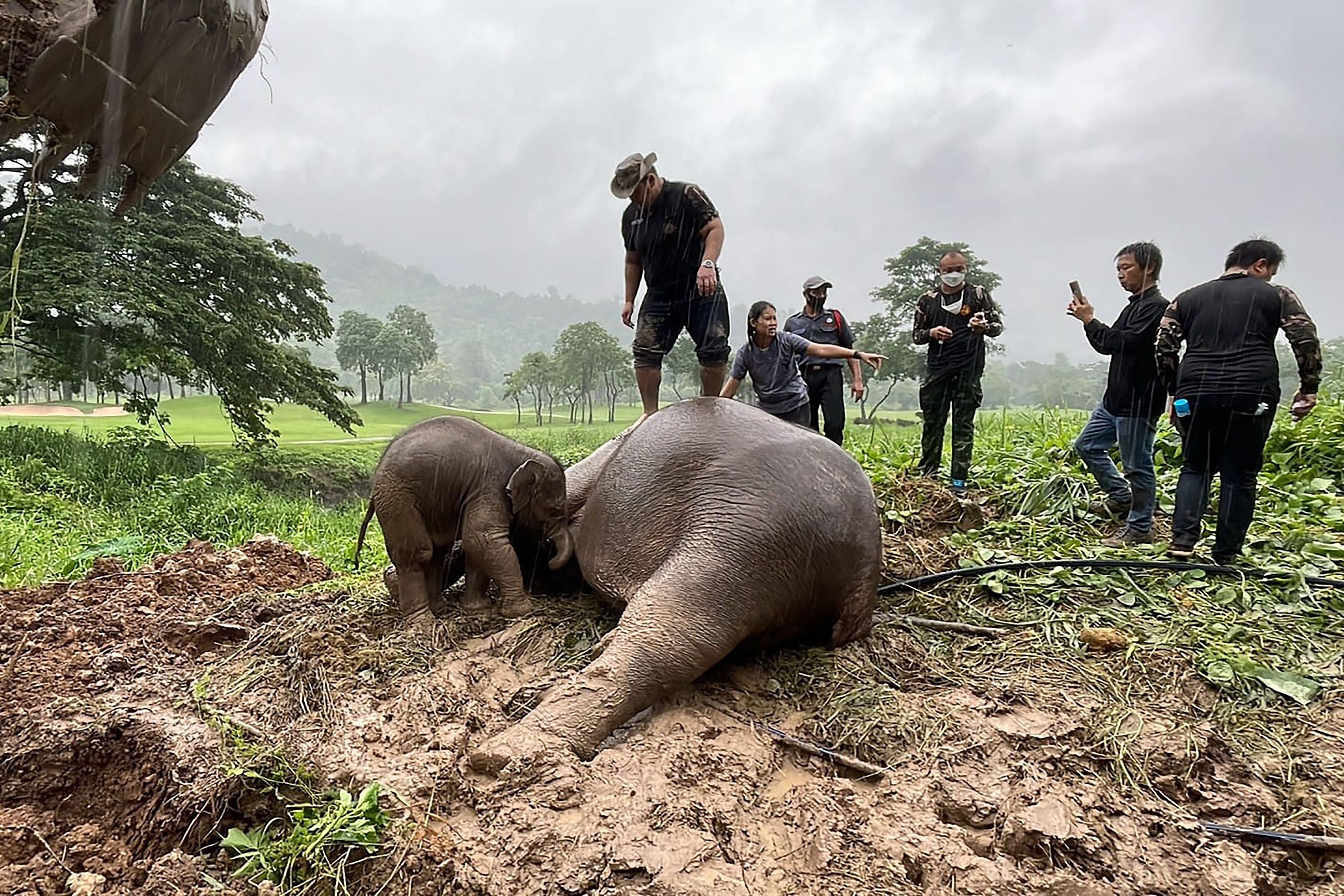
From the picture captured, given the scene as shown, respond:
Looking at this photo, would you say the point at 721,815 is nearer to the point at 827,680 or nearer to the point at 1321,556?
the point at 827,680

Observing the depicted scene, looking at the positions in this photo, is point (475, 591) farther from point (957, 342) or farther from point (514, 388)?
point (514, 388)

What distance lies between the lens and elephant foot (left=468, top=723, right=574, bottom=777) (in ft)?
6.77

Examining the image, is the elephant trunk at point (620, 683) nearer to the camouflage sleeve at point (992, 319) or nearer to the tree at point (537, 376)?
the camouflage sleeve at point (992, 319)

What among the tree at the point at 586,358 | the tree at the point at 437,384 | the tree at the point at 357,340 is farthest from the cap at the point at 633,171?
the tree at the point at 437,384

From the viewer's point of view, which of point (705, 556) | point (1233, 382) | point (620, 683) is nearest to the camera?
point (620, 683)

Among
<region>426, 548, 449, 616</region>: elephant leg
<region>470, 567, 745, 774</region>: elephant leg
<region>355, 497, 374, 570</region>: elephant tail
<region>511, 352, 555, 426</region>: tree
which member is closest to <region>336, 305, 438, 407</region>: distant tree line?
<region>511, 352, 555, 426</region>: tree

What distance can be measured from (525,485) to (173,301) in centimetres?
1415

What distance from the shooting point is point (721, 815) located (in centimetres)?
193

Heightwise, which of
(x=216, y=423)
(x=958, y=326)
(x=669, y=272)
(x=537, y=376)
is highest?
(x=669, y=272)

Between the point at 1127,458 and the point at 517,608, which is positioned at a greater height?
the point at 1127,458

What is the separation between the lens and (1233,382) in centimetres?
401

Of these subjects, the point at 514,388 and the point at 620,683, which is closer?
the point at 620,683

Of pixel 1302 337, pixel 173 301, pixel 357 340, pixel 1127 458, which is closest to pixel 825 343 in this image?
pixel 1127 458

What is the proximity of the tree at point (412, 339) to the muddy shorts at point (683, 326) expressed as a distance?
38.6 m
